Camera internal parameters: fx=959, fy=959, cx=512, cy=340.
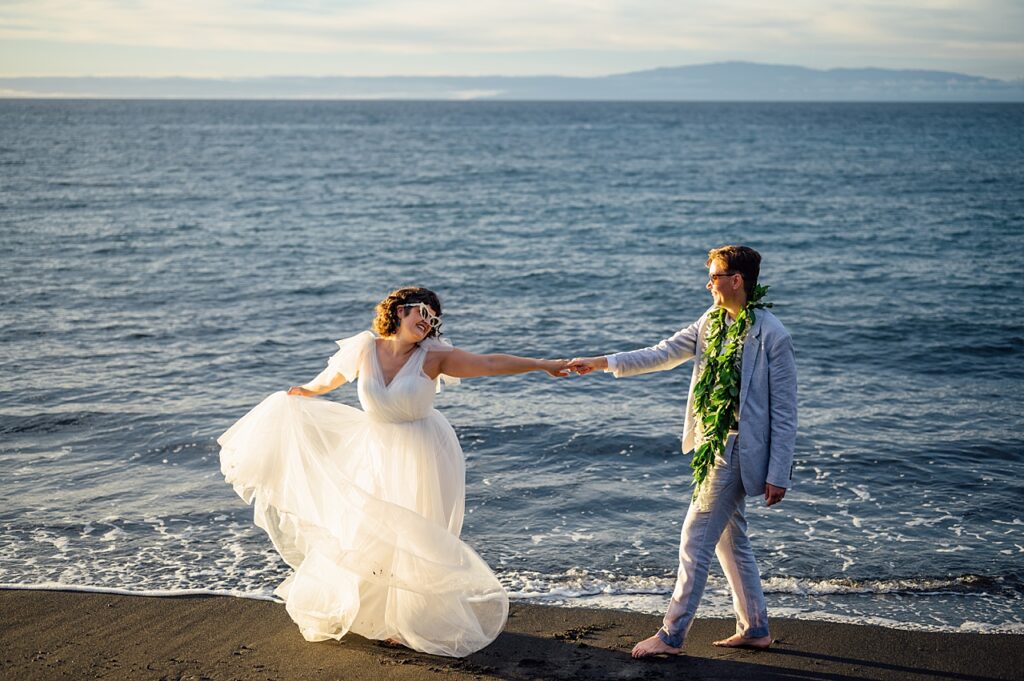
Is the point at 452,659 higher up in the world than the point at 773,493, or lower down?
lower down

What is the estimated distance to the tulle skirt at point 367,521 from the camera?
5.75 meters

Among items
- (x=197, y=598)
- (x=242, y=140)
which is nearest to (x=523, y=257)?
(x=197, y=598)

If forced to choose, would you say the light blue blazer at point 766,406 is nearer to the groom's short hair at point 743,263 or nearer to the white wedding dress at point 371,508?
the groom's short hair at point 743,263

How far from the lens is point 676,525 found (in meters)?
8.80

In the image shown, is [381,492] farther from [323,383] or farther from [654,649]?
[654,649]

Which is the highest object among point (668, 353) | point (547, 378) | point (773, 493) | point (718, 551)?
point (668, 353)

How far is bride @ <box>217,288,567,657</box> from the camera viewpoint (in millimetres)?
5762

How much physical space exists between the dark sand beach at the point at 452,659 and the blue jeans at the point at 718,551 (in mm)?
275

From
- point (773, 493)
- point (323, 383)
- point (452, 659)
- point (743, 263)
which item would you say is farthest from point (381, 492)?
point (743, 263)

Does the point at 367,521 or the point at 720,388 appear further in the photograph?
the point at 367,521

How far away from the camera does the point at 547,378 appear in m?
14.4

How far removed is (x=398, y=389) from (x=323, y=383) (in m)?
0.70

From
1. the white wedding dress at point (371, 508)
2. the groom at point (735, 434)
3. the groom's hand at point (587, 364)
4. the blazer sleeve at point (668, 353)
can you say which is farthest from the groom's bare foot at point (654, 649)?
the groom's hand at point (587, 364)

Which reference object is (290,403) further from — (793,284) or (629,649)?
(793,284)
